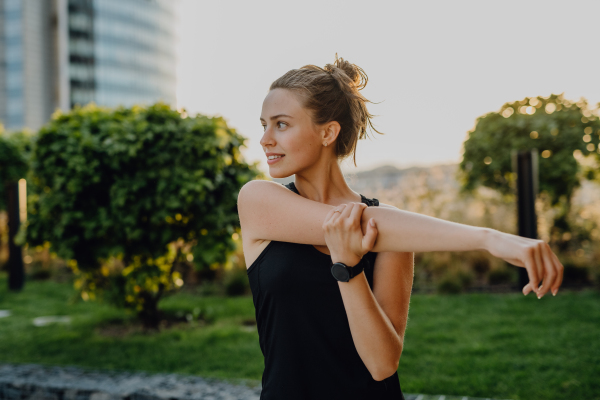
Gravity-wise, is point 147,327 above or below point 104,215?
below

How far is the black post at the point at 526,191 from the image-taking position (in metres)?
5.90

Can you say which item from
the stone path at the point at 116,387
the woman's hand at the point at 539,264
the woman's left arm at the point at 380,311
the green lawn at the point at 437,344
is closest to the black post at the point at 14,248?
the green lawn at the point at 437,344

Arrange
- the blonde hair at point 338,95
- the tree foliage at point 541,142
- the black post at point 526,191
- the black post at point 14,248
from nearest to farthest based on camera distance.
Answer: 1. the blonde hair at point 338,95
2. the black post at point 526,191
3. the tree foliage at point 541,142
4. the black post at point 14,248

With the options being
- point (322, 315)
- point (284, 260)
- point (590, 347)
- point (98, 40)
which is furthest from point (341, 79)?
point (98, 40)

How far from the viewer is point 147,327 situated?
5652mm

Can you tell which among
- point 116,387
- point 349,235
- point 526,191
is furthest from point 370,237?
point 526,191

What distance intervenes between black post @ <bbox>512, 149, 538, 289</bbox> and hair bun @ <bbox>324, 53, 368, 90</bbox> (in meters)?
4.97

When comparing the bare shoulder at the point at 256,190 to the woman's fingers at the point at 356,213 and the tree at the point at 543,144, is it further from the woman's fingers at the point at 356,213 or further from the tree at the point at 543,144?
the tree at the point at 543,144

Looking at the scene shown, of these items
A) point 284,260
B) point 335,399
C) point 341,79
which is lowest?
point 335,399

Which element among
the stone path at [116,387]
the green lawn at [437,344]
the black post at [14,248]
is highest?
the black post at [14,248]

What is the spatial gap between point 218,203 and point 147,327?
1944 mm

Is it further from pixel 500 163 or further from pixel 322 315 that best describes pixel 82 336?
pixel 500 163

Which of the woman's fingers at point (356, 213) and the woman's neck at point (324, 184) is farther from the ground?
the woman's neck at point (324, 184)

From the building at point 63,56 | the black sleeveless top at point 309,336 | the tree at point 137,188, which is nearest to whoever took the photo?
the black sleeveless top at point 309,336
